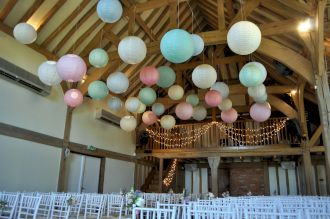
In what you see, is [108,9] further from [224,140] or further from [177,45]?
[224,140]

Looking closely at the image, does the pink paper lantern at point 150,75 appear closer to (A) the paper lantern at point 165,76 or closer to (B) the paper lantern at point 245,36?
(A) the paper lantern at point 165,76

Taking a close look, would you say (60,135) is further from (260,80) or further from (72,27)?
(260,80)

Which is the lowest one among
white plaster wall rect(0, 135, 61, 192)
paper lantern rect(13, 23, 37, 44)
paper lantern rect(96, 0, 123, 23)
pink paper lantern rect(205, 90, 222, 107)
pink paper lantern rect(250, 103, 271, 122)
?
white plaster wall rect(0, 135, 61, 192)

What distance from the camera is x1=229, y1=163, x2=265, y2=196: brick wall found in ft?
42.9

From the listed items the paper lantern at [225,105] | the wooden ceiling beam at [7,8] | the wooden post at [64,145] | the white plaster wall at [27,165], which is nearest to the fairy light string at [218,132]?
the paper lantern at [225,105]

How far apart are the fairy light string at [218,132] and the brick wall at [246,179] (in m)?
2.78

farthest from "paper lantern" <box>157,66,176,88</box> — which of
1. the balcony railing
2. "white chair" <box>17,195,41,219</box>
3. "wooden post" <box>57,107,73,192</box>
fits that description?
the balcony railing

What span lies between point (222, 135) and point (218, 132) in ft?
0.72

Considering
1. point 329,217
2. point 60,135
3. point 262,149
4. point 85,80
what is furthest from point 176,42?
point 262,149

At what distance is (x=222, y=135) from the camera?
11.2 meters

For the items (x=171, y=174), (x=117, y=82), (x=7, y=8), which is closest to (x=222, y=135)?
(x=171, y=174)

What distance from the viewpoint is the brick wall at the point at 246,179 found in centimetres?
1309

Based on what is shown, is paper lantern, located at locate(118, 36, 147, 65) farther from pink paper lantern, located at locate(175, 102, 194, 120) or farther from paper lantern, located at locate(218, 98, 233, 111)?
paper lantern, located at locate(218, 98, 233, 111)

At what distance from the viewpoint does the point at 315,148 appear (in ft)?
31.9
